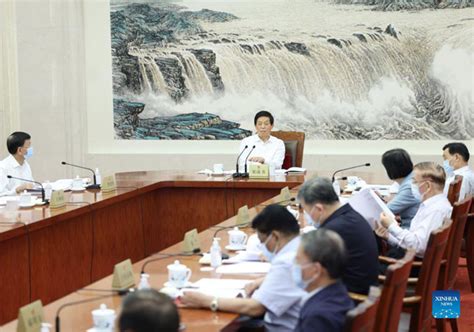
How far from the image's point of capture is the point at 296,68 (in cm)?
957

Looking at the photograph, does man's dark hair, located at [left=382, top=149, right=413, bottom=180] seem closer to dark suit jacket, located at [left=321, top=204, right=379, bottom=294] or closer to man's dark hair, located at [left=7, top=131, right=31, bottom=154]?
dark suit jacket, located at [left=321, top=204, right=379, bottom=294]

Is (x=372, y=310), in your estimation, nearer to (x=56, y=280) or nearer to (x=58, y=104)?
(x=56, y=280)

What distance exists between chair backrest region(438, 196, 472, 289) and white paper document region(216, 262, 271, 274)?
3.65ft

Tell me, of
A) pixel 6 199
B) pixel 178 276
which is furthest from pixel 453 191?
pixel 6 199

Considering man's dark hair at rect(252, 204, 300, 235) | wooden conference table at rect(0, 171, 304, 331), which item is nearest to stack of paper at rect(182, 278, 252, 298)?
wooden conference table at rect(0, 171, 304, 331)

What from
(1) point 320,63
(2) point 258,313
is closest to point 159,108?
(1) point 320,63

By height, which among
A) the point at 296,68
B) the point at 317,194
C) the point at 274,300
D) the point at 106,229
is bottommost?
the point at 106,229

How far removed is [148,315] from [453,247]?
119 inches

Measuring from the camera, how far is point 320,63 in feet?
31.2

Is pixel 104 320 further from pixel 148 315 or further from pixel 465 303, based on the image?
pixel 465 303

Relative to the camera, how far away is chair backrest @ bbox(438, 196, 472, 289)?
4660 millimetres

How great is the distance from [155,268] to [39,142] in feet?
20.9

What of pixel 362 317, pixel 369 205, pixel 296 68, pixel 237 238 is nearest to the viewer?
pixel 362 317

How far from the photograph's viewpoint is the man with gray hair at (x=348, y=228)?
3844 mm
